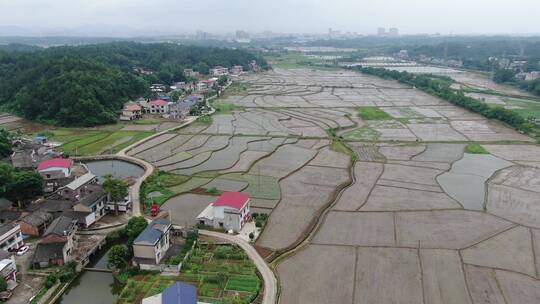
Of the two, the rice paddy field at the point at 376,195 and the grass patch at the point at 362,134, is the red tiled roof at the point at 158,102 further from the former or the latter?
the grass patch at the point at 362,134

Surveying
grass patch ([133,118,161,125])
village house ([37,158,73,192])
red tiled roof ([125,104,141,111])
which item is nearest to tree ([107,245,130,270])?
village house ([37,158,73,192])

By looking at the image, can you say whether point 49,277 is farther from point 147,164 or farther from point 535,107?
point 535,107

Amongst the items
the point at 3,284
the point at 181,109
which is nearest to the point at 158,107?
the point at 181,109

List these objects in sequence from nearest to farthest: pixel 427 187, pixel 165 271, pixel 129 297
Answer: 1. pixel 129 297
2. pixel 165 271
3. pixel 427 187

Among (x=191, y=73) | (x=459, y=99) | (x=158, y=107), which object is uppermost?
(x=191, y=73)

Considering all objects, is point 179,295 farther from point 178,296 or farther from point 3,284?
point 3,284

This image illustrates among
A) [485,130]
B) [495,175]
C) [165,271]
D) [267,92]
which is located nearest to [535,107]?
[485,130]
